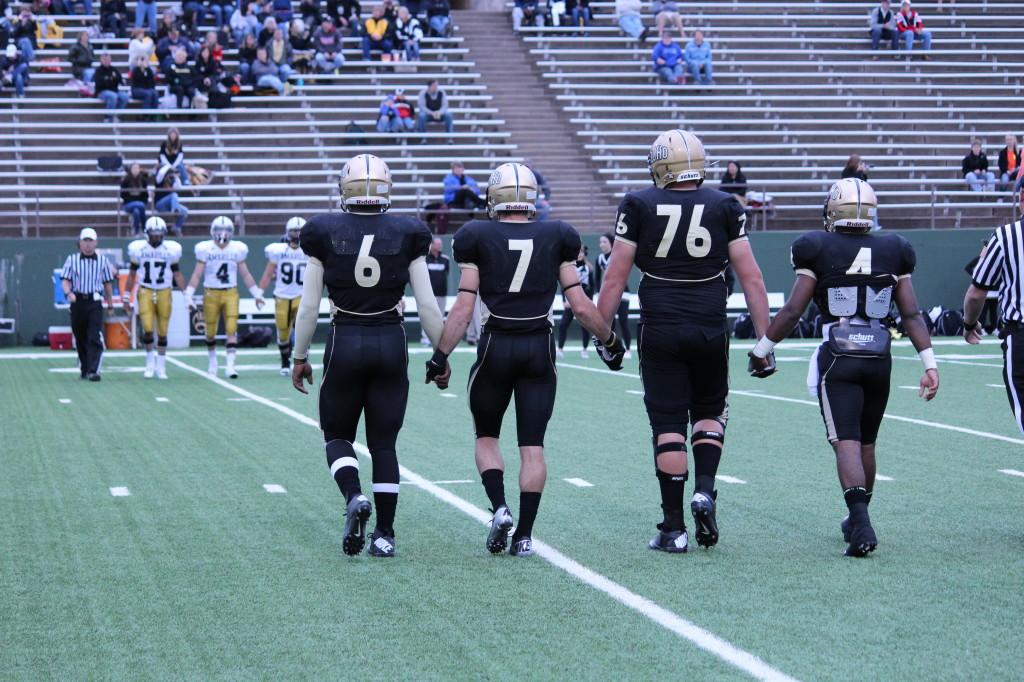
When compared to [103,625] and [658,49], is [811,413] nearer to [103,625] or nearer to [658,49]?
[103,625]

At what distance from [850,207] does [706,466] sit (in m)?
1.27

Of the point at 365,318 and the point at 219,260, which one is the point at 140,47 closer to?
the point at 219,260

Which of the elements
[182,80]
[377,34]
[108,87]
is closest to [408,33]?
[377,34]

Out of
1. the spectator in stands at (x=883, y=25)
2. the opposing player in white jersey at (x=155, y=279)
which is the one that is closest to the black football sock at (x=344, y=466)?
the opposing player in white jersey at (x=155, y=279)

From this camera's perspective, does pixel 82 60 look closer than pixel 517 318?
No

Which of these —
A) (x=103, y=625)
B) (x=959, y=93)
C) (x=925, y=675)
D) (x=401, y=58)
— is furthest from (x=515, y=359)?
(x=959, y=93)

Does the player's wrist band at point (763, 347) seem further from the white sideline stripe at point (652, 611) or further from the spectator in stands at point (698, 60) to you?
the spectator in stands at point (698, 60)

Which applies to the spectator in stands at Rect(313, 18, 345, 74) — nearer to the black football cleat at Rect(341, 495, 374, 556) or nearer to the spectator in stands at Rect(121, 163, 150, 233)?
the spectator in stands at Rect(121, 163, 150, 233)

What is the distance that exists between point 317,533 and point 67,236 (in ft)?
59.0

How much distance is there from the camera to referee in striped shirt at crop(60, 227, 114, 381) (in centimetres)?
1622

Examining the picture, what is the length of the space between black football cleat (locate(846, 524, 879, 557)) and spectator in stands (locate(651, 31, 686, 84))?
2321 centimetres

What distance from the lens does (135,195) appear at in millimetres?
23156

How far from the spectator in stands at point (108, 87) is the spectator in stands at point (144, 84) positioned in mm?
245

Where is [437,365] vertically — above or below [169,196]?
below
